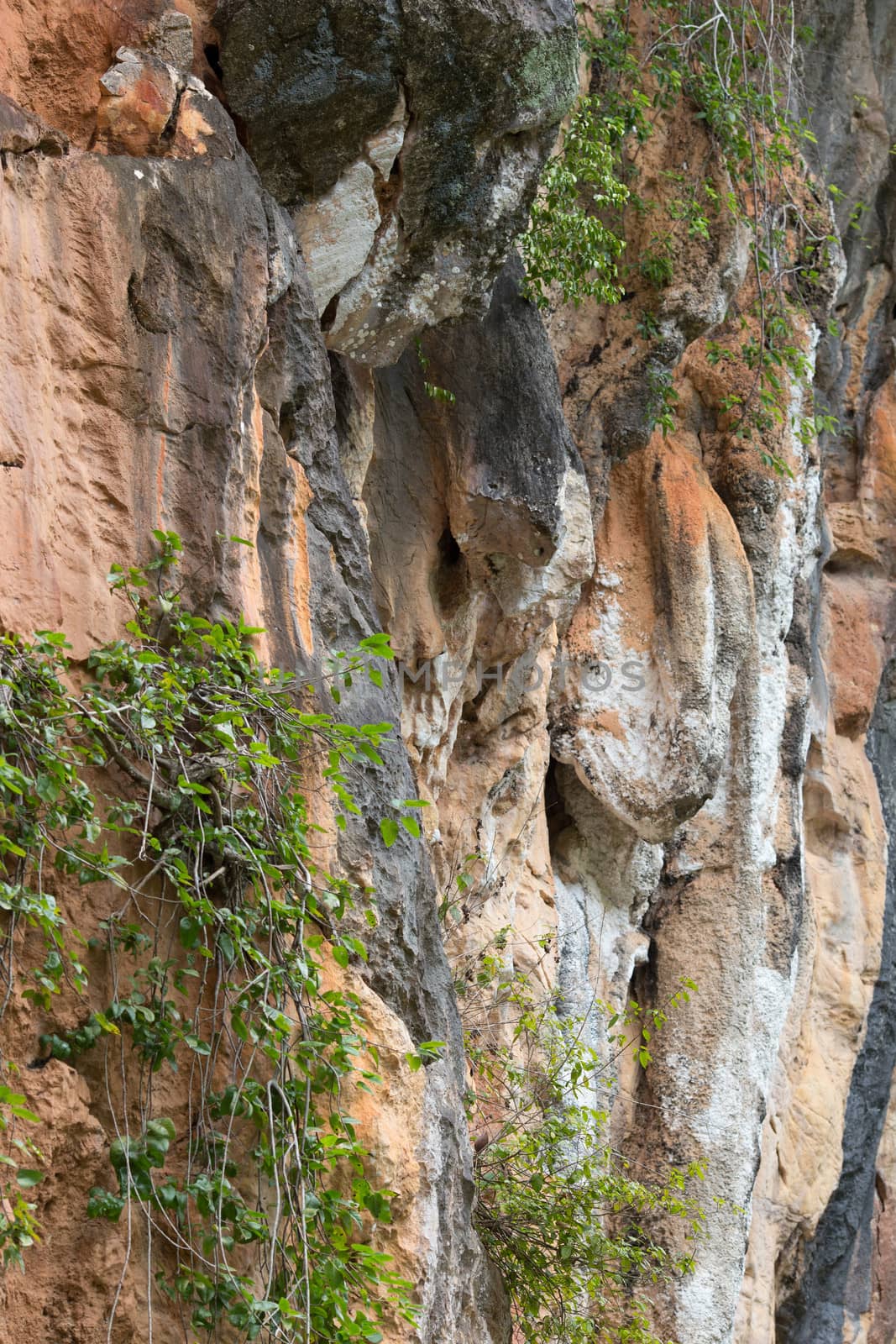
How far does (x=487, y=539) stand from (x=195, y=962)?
316 centimetres

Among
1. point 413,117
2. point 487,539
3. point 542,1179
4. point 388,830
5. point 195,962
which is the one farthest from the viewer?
point 487,539

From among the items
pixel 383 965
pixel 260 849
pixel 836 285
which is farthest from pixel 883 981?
pixel 260 849

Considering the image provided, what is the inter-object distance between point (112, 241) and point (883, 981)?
906 centimetres

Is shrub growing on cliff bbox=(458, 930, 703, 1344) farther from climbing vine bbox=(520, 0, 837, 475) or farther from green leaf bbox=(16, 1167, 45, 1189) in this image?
climbing vine bbox=(520, 0, 837, 475)

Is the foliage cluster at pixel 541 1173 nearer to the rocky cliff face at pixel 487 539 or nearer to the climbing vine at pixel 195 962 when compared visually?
the rocky cliff face at pixel 487 539

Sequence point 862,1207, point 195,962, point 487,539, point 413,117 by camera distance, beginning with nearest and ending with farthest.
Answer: point 195,962, point 413,117, point 487,539, point 862,1207

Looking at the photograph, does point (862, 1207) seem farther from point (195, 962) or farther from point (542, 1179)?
point (195, 962)

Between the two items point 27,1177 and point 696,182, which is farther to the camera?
point 696,182

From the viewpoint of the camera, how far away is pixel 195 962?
10.3 ft

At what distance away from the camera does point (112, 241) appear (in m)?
3.37

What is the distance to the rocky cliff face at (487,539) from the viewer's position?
3340 millimetres

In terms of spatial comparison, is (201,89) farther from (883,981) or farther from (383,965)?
(883,981)

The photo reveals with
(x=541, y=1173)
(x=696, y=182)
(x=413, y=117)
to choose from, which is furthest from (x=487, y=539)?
(x=696, y=182)

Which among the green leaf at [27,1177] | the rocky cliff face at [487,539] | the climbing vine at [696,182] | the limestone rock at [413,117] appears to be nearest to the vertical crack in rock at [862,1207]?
the rocky cliff face at [487,539]
